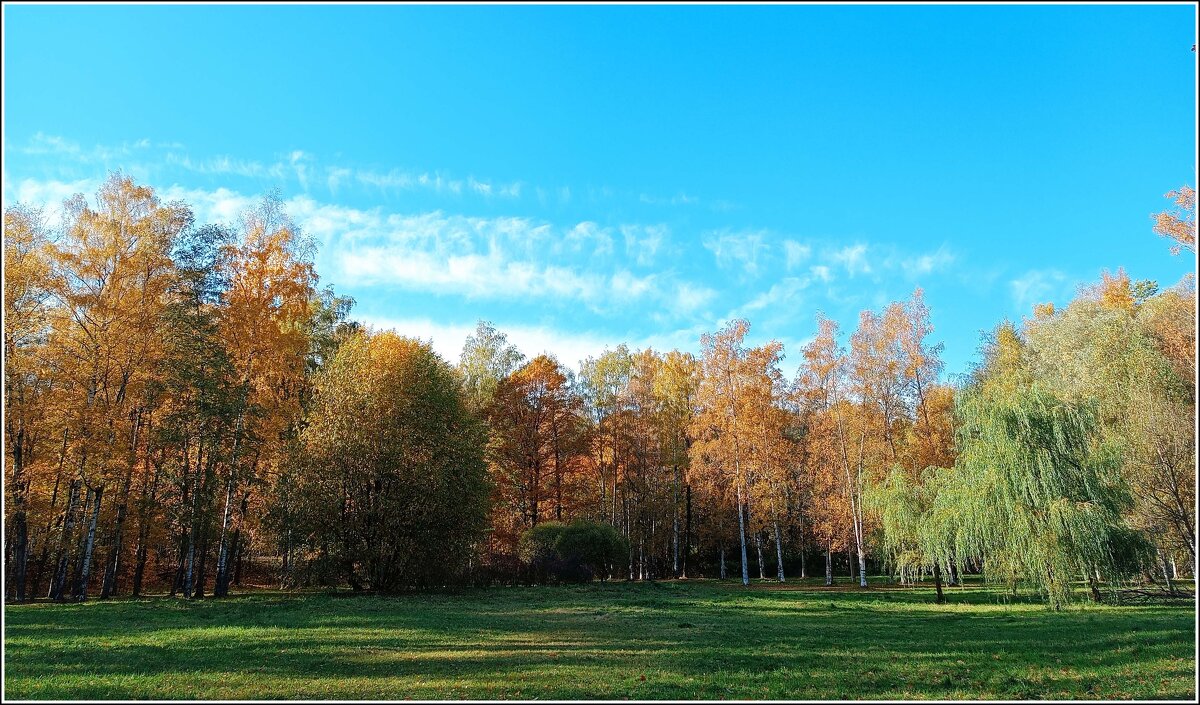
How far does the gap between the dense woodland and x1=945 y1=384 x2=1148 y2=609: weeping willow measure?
0.08 meters

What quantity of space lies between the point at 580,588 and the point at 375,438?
10441 mm

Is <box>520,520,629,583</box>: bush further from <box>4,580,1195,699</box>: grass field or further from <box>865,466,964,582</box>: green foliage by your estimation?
<box>865,466,964,582</box>: green foliage

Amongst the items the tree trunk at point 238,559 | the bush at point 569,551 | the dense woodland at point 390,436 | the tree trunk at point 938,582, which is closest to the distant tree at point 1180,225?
the dense woodland at point 390,436

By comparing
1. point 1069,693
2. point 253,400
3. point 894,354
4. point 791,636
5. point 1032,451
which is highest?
point 894,354

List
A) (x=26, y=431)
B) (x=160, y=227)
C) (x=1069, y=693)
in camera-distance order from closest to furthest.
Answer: (x=1069, y=693)
(x=26, y=431)
(x=160, y=227)

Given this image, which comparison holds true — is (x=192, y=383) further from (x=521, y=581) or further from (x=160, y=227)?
(x=521, y=581)

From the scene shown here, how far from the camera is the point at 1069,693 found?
8094 mm

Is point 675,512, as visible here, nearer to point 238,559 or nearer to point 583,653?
point 238,559

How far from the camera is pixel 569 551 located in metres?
29.7

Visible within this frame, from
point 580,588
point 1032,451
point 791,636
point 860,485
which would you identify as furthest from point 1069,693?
point 860,485

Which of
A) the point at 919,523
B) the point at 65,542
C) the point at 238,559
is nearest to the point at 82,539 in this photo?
the point at 65,542

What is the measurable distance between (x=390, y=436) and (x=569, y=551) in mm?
11023

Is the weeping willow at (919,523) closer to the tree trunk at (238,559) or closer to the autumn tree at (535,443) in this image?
the autumn tree at (535,443)

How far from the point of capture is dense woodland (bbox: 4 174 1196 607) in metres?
18.3
